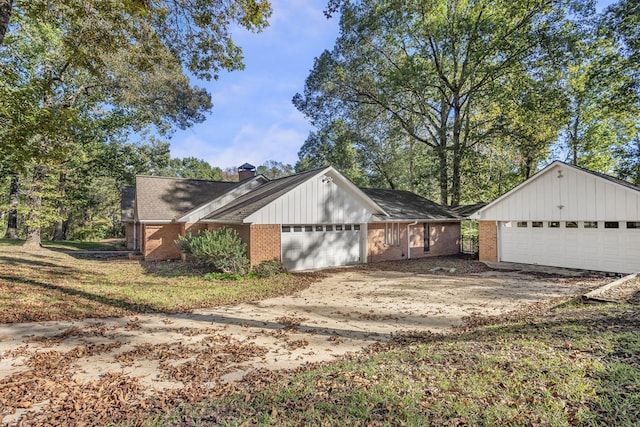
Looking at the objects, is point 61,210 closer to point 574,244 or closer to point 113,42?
point 113,42

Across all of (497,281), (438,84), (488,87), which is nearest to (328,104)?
(438,84)

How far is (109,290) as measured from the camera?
10445mm

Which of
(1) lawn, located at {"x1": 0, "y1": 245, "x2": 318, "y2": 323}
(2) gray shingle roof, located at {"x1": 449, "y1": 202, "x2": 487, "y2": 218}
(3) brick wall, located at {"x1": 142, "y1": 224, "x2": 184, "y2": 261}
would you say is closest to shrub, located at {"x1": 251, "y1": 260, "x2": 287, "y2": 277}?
(1) lawn, located at {"x1": 0, "y1": 245, "x2": 318, "y2": 323}

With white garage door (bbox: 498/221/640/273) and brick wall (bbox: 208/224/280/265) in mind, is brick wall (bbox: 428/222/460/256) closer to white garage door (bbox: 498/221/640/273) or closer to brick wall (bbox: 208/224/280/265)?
white garage door (bbox: 498/221/640/273)

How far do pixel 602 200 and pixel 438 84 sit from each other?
15.6 metres

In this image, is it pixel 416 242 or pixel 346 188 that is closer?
pixel 346 188

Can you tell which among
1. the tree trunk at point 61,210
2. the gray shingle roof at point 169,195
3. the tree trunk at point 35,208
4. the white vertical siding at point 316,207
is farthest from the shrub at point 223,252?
the tree trunk at point 61,210

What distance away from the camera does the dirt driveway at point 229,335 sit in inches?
193

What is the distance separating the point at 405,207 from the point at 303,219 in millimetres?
8306

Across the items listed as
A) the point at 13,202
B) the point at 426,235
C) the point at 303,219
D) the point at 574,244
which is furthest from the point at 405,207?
the point at 13,202

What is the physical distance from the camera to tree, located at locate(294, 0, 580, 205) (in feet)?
68.1

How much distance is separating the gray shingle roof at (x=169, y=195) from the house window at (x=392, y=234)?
10.2 m

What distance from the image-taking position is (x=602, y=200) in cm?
1348

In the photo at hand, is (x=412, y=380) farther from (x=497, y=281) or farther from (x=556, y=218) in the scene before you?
(x=556, y=218)
